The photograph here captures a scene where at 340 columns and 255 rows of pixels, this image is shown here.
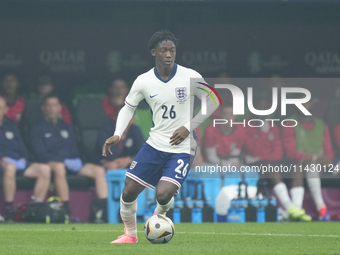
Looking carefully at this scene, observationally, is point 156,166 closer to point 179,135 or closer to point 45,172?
point 179,135

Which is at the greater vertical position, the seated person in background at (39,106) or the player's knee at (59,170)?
the seated person in background at (39,106)

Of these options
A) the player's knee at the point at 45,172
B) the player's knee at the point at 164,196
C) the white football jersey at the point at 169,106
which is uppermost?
the white football jersey at the point at 169,106

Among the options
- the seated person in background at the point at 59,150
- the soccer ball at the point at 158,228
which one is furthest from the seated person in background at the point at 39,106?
Answer: the soccer ball at the point at 158,228

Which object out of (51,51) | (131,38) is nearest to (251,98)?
(131,38)

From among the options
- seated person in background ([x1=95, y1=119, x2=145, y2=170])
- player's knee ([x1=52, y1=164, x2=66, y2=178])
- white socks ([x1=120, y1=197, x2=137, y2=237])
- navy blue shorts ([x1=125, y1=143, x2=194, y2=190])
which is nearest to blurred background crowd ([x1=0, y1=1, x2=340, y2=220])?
seated person in background ([x1=95, y1=119, x2=145, y2=170])

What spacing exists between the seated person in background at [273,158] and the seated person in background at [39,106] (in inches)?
107

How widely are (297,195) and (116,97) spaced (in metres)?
2.99

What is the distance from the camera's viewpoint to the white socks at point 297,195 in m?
10.6

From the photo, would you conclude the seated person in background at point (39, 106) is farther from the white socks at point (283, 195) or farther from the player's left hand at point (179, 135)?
the player's left hand at point (179, 135)

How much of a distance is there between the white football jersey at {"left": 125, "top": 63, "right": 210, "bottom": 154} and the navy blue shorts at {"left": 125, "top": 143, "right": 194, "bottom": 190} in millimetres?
53

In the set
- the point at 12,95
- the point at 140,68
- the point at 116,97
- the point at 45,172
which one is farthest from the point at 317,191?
the point at 12,95

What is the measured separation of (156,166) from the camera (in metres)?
6.55

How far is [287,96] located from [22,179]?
4.11 m

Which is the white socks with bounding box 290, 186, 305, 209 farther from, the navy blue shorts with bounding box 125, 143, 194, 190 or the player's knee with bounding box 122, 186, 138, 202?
the player's knee with bounding box 122, 186, 138, 202
